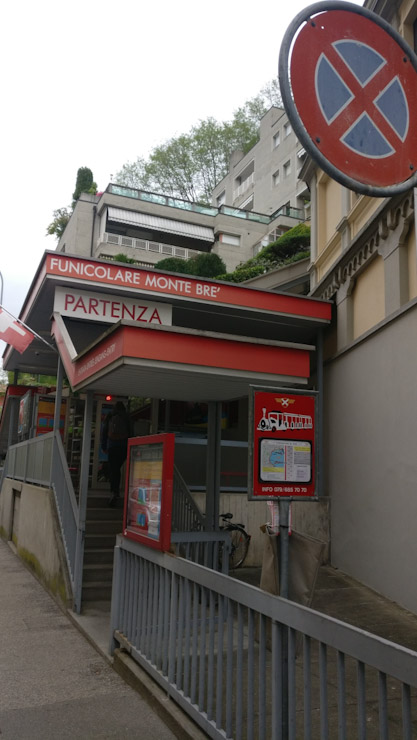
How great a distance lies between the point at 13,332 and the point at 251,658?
897cm

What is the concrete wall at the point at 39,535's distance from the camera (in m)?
8.45

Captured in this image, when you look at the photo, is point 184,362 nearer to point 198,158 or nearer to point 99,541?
point 99,541

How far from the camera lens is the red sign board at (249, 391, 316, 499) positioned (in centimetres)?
329

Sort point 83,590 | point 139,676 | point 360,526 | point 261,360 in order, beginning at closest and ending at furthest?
1. point 139,676
2. point 261,360
3. point 83,590
4. point 360,526

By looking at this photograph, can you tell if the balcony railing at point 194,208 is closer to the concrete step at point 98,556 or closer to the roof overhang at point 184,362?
the concrete step at point 98,556

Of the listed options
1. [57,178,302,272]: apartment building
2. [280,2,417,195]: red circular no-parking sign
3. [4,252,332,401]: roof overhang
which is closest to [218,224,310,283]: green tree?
[57,178,302,272]: apartment building

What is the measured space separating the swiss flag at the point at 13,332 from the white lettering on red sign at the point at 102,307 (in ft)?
6.27

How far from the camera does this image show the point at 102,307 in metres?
9.62

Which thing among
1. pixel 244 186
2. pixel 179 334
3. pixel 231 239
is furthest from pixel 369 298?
pixel 244 186

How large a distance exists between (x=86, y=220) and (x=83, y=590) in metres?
36.1

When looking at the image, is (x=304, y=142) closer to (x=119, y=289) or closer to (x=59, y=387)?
(x=119, y=289)

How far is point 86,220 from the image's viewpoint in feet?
134

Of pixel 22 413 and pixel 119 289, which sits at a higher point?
pixel 119 289

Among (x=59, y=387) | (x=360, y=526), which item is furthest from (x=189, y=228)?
(x=360, y=526)
